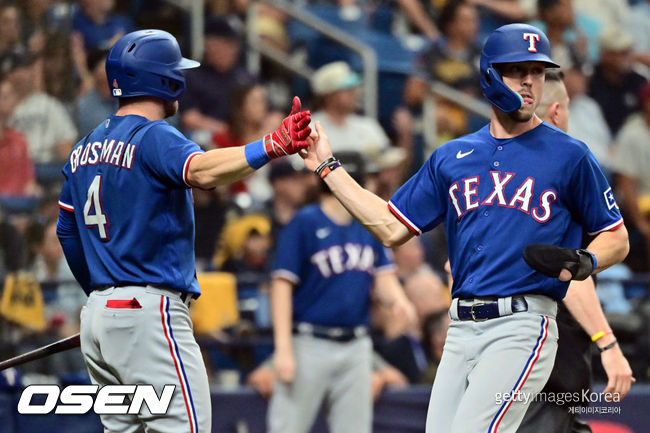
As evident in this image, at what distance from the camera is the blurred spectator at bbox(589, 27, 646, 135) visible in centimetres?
1095

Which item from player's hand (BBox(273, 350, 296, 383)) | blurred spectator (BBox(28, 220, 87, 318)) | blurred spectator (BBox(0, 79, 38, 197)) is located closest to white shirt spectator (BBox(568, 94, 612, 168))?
player's hand (BBox(273, 350, 296, 383))

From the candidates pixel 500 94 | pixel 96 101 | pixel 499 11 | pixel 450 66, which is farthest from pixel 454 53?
pixel 500 94

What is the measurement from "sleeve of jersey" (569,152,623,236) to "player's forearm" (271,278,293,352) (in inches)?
100

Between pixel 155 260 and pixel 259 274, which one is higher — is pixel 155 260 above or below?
above

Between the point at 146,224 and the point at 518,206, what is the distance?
5.07 feet

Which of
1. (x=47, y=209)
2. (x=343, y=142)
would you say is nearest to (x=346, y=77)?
(x=343, y=142)

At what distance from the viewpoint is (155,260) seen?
4480 millimetres

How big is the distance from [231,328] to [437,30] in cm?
465

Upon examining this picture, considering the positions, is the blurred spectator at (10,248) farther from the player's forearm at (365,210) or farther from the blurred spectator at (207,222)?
the player's forearm at (365,210)

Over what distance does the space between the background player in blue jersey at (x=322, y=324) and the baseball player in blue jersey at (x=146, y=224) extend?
6.20 ft

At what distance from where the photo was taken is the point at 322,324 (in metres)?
6.53

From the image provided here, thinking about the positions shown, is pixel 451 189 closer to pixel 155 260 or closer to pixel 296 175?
pixel 155 260

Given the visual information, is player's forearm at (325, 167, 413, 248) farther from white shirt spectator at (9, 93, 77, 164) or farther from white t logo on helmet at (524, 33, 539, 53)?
white shirt spectator at (9, 93, 77, 164)

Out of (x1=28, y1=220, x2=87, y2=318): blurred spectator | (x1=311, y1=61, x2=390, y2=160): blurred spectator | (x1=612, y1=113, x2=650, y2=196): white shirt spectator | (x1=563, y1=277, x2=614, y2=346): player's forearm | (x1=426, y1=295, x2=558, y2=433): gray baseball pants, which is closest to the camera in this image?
(x1=426, y1=295, x2=558, y2=433): gray baseball pants
